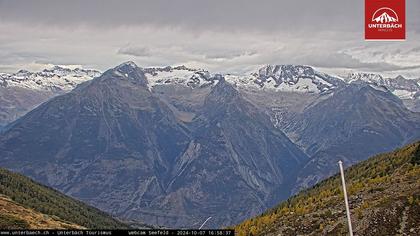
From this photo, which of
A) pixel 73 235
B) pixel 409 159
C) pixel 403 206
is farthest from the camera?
pixel 409 159

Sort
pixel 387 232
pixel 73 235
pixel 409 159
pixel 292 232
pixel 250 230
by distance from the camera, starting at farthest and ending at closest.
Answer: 1. pixel 409 159
2. pixel 250 230
3. pixel 292 232
4. pixel 387 232
5. pixel 73 235

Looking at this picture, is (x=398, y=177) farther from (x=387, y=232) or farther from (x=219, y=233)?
(x=219, y=233)

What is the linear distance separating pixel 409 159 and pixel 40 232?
78.7m

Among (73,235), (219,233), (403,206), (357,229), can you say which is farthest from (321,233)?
(73,235)

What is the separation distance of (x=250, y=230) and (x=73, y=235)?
51388 millimetres

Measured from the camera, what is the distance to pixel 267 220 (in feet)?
262

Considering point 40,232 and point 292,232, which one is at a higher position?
point 40,232

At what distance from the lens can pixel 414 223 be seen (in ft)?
183

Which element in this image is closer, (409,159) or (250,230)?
(250,230)

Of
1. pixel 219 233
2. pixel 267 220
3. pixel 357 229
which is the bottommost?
pixel 267 220

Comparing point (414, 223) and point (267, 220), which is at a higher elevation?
point (414, 223)

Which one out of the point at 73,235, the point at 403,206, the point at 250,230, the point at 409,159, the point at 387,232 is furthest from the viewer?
the point at 409,159

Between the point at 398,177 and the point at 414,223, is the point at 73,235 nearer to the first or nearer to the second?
the point at 414,223

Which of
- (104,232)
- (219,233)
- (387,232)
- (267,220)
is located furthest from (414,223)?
(104,232)
